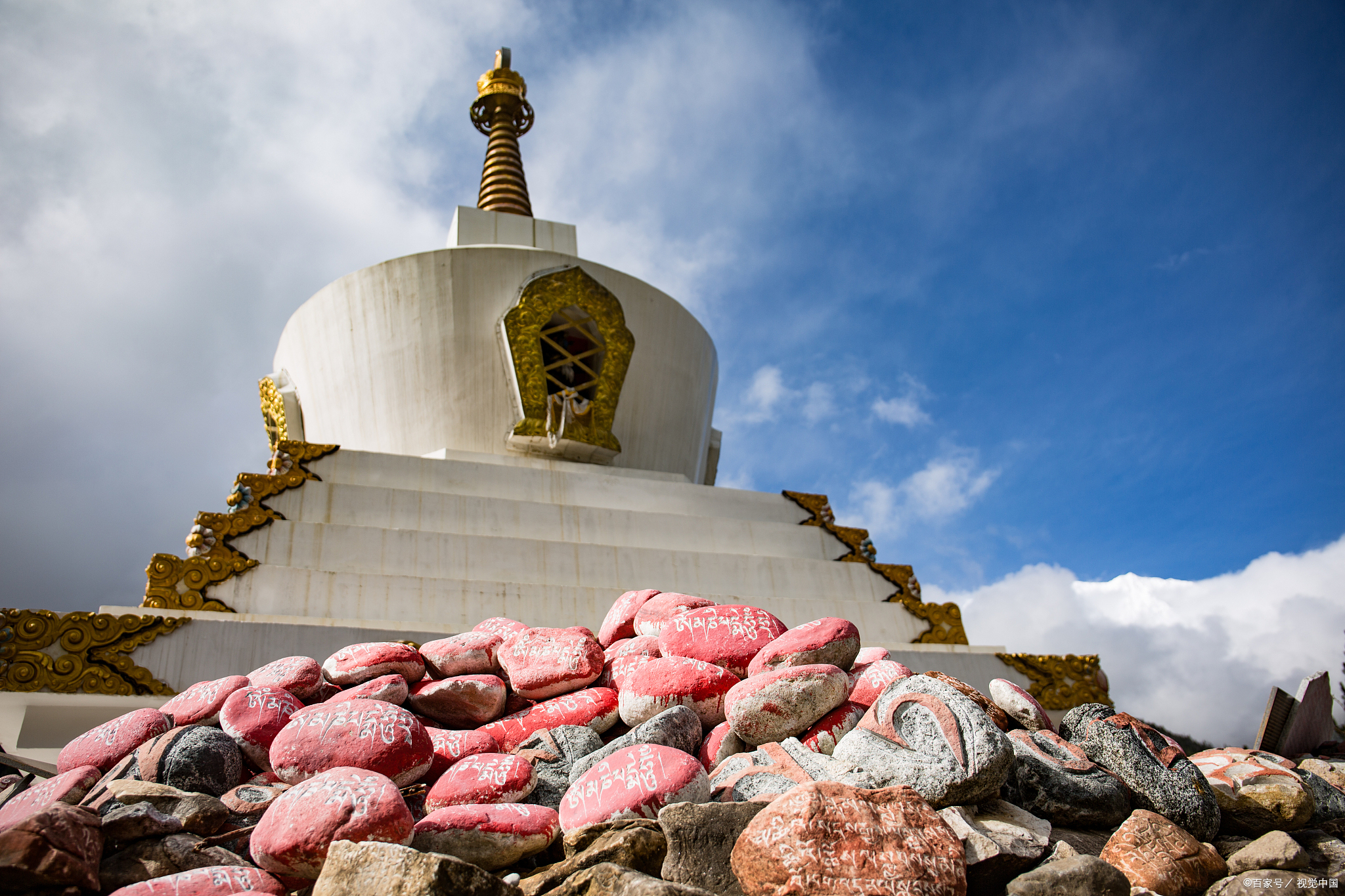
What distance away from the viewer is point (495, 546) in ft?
18.9

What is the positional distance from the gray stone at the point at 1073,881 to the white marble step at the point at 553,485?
15.6ft

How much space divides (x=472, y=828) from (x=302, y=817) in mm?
431

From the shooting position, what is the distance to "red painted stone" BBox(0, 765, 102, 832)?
8.15 feet

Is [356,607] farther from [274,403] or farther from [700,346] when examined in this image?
[700,346]

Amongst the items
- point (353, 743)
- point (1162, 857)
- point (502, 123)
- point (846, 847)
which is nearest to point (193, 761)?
point (353, 743)

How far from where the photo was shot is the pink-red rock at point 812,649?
3.14 meters

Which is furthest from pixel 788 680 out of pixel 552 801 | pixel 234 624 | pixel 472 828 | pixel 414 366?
pixel 414 366

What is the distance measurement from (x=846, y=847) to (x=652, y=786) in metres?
0.67

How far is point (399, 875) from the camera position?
1.84 meters

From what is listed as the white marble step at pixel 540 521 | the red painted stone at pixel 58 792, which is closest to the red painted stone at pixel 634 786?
the red painted stone at pixel 58 792

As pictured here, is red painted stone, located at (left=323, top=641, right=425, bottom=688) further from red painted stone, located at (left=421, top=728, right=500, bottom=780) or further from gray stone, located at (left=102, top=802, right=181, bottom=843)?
gray stone, located at (left=102, top=802, right=181, bottom=843)

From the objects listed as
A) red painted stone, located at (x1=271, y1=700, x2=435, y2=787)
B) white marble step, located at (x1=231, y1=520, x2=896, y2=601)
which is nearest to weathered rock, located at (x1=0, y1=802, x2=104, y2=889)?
red painted stone, located at (x1=271, y1=700, x2=435, y2=787)

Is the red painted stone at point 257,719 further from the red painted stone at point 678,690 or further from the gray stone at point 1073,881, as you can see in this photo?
the gray stone at point 1073,881

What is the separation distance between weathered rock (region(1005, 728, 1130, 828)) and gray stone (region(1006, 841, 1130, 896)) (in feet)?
1.85
